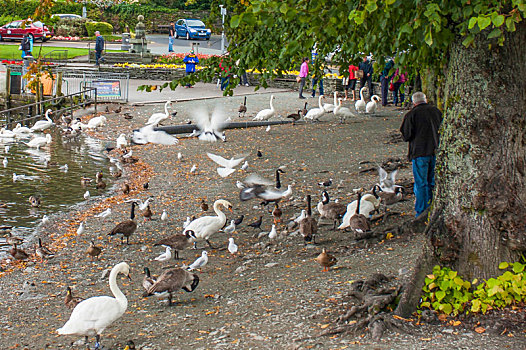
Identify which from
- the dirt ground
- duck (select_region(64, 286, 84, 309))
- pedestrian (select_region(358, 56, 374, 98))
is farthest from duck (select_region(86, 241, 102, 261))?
pedestrian (select_region(358, 56, 374, 98))

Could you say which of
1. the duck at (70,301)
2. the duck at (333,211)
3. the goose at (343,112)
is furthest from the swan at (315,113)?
the duck at (70,301)

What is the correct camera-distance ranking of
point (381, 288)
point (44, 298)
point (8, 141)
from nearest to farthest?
point (381, 288), point (44, 298), point (8, 141)

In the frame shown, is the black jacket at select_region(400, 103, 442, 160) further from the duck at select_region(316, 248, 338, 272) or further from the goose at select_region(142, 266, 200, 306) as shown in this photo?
the goose at select_region(142, 266, 200, 306)

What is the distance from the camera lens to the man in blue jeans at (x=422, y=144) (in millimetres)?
10562

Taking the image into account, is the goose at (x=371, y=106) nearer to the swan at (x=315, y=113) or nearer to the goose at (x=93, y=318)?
the swan at (x=315, y=113)

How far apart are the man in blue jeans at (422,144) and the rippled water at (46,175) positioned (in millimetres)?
7163

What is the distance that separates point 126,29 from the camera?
66188 mm

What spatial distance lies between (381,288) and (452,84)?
2.36 metres

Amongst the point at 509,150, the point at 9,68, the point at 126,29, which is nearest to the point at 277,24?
the point at 509,150

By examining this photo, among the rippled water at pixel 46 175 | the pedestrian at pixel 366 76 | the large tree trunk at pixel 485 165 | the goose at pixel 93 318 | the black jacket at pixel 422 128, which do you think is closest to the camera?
A: the large tree trunk at pixel 485 165

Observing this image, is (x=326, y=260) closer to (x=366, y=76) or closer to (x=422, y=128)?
(x=422, y=128)

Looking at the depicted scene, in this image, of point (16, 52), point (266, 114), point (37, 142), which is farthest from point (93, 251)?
point (16, 52)

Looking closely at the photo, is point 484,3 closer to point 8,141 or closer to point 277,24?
point 277,24

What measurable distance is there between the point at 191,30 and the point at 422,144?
53.3m
